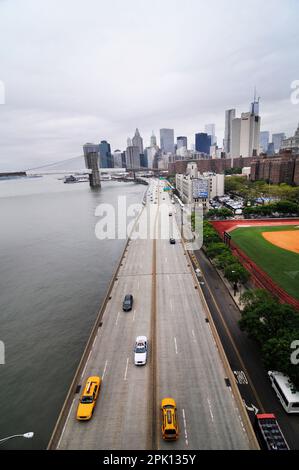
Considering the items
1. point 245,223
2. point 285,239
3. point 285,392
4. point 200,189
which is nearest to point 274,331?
point 285,392

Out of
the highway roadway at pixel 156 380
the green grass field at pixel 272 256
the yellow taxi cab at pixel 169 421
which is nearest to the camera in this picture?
the yellow taxi cab at pixel 169 421

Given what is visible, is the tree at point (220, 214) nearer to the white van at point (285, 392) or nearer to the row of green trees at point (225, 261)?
the row of green trees at point (225, 261)

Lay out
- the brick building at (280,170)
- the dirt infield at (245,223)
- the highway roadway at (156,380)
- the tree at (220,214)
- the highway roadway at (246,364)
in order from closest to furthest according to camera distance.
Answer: the highway roadway at (156,380)
the highway roadway at (246,364)
the dirt infield at (245,223)
the tree at (220,214)
the brick building at (280,170)

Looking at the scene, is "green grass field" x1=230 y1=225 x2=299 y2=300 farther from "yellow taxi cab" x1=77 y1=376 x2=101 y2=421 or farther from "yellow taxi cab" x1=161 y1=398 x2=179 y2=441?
"yellow taxi cab" x1=77 y1=376 x2=101 y2=421

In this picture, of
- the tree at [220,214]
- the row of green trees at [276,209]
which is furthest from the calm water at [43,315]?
the row of green trees at [276,209]

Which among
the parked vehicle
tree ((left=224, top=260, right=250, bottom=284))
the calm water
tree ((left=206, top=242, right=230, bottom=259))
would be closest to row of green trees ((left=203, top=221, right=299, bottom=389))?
the parked vehicle

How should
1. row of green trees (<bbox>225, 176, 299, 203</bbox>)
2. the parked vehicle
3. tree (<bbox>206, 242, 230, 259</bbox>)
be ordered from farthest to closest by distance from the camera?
row of green trees (<bbox>225, 176, 299, 203</bbox>) < tree (<bbox>206, 242, 230, 259</bbox>) < the parked vehicle

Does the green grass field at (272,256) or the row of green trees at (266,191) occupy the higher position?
the row of green trees at (266,191)
